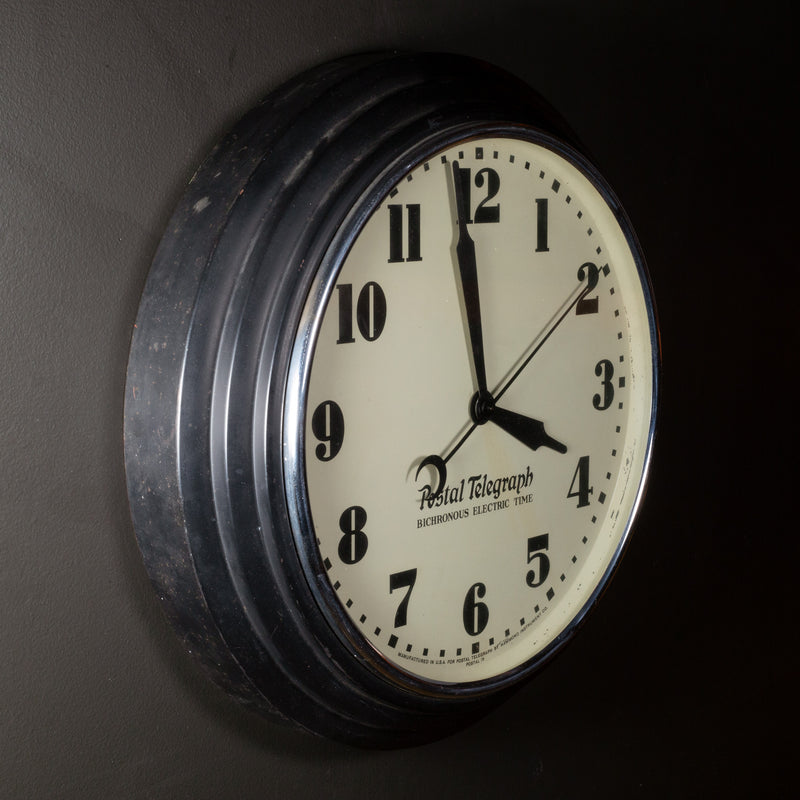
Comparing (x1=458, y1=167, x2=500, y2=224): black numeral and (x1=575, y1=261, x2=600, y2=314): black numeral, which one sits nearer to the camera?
(x1=458, y1=167, x2=500, y2=224): black numeral

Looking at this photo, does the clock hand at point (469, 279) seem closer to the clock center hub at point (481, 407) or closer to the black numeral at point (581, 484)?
the clock center hub at point (481, 407)

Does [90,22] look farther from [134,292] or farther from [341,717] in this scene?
[341,717]

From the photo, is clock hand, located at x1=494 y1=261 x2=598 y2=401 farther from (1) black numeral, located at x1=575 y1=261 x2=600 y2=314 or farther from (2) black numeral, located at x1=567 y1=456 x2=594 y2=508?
(2) black numeral, located at x1=567 y1=456 x2=594 y2=508

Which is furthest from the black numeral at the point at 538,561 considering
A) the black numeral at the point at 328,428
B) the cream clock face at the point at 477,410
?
the black numeral at the point at 328,428

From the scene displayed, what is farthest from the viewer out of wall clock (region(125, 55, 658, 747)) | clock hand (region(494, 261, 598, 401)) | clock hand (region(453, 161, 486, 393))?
clock hand (region(494, 261, 598, 401))

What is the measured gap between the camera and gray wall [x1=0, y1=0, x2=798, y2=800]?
829 millimetres

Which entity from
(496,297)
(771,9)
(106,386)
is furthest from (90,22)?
(771,9)

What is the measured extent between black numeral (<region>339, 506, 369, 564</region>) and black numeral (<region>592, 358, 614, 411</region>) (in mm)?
337

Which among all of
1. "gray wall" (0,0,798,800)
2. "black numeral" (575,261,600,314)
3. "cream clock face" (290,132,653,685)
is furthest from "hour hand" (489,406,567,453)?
"gray wall" (0,0,798,800)

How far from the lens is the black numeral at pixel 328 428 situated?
84cm

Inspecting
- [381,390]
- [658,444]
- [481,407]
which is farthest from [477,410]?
[658,444]

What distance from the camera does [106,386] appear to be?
2.83 ft

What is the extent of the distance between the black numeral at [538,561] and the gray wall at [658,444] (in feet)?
0.80

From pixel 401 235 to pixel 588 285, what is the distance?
269 millimetres
